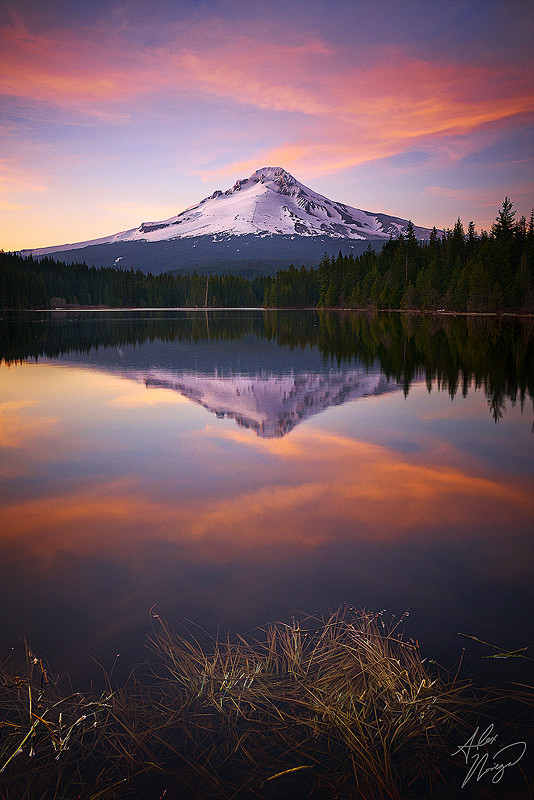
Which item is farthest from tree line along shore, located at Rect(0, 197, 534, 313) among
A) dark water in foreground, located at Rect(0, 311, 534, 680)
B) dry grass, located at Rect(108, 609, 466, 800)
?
dry grass, located at Rect(108, 609, 466, 800)

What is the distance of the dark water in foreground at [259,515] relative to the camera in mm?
5766

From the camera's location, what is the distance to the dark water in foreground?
5766 mm

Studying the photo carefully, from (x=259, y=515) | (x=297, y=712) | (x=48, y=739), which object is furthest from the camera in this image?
(x=259, y=515)

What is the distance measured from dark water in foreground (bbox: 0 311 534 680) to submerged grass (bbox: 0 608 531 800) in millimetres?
429

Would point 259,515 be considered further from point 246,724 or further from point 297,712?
point 246,724

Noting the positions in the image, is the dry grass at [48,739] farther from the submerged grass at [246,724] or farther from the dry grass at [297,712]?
the dry grass at [297,712]

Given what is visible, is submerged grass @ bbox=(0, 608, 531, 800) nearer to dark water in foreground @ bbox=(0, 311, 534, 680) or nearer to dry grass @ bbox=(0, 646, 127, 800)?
dry grass @ bbox=(0, 646, 127, 800)

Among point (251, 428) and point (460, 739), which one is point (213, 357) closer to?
point (251, 428)

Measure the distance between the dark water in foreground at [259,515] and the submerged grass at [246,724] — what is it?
0.43m

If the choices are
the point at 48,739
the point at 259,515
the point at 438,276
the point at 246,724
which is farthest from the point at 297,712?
the point at 438,276

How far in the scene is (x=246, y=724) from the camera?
4.25m

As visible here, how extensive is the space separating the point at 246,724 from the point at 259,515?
4.28 m

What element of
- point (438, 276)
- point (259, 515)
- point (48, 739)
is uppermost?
point (438, 276)

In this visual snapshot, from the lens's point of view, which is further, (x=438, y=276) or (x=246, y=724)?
(x=438, y=276)
